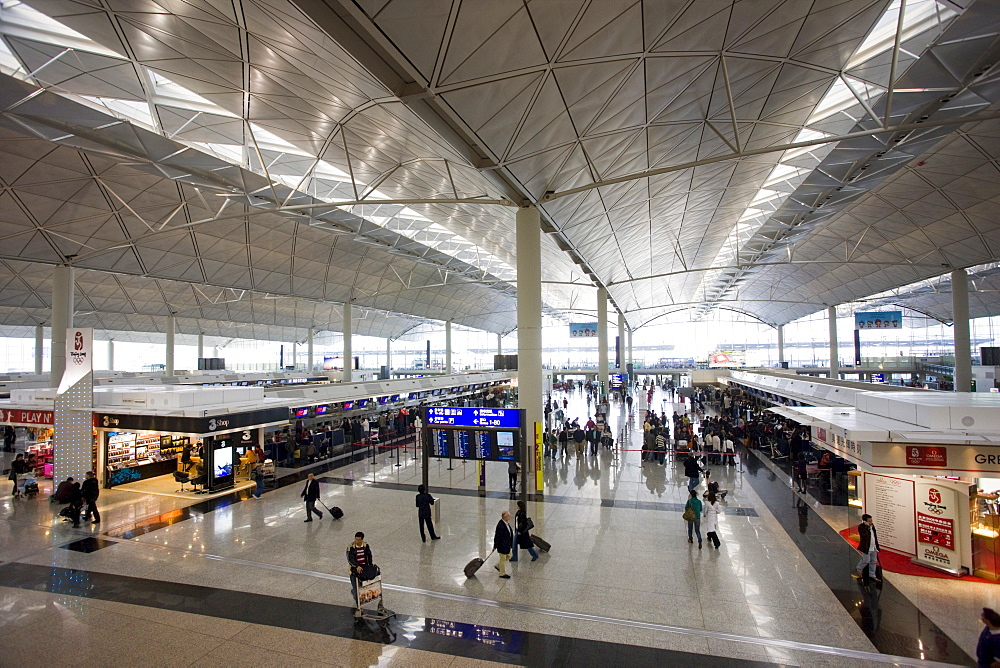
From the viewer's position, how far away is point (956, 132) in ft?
59.1

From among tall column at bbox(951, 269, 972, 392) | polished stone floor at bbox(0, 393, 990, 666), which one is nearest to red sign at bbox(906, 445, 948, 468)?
polished stone floor at bbox(0, 393, 990, 666)

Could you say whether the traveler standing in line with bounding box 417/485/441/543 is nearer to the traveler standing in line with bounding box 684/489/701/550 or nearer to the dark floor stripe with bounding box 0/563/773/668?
the dark floor stripe with bounding box 0/563/773/668

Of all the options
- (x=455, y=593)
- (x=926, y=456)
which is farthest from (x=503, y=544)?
(x=926, y=456)

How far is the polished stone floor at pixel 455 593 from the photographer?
20.5 feet

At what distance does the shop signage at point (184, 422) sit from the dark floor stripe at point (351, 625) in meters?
5.70

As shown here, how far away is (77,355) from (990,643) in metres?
21.2

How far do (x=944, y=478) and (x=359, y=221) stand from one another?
2459 centimetres

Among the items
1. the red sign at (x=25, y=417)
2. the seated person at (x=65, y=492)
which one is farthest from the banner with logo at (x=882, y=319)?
the red sign at (x=25, y=417)

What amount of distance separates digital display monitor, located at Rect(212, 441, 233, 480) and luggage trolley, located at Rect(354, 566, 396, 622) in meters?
10.2

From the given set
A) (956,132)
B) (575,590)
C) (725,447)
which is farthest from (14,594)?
(956,132)

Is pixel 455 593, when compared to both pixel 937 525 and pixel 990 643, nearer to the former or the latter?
pixel 990 643

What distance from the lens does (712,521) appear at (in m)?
11.5

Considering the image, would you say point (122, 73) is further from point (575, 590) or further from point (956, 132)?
point (956, 132)

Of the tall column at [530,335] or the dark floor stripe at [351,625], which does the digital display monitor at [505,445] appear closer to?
the dark floor stripe at [351,625]
